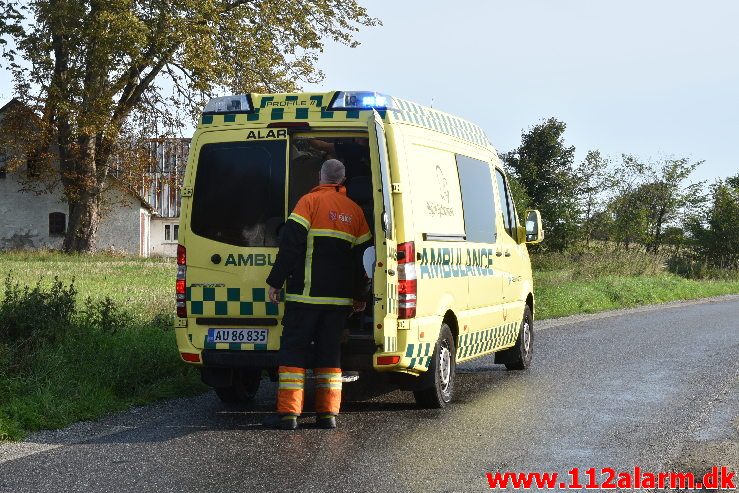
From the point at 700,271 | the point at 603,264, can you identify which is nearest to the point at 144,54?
the point at 603,264

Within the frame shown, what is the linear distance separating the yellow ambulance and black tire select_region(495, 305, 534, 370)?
2408mm

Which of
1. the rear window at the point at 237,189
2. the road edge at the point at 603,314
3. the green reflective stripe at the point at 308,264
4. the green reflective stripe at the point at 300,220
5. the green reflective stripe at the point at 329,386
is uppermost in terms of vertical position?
the rear window at the point at 237,189

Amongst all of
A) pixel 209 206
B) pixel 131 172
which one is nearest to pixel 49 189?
pixel 131 172

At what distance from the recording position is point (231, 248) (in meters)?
8.38

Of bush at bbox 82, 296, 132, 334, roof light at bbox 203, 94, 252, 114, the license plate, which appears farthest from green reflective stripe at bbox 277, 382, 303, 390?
bush at bbox 82, 296, 132, 334

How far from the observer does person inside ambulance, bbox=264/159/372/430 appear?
7852 millimetres

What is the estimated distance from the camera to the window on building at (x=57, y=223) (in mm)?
56656

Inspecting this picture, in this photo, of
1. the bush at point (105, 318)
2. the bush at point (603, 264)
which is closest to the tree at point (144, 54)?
the bush at point (603, 264)

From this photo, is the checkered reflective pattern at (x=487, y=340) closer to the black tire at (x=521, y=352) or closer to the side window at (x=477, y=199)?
the black tire at (x=521, y=352)

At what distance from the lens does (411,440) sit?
7293 millimetres

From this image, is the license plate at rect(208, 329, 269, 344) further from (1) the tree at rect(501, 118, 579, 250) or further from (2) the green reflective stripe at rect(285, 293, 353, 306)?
(1) the tree at rect(501, 118, 579, 250)

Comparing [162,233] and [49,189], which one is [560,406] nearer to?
[49,189]

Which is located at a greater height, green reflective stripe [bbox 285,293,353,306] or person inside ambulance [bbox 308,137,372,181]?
person inside ambulance [bbox 308,137,372,181]

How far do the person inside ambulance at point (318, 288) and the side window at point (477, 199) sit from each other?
189 centimetres
